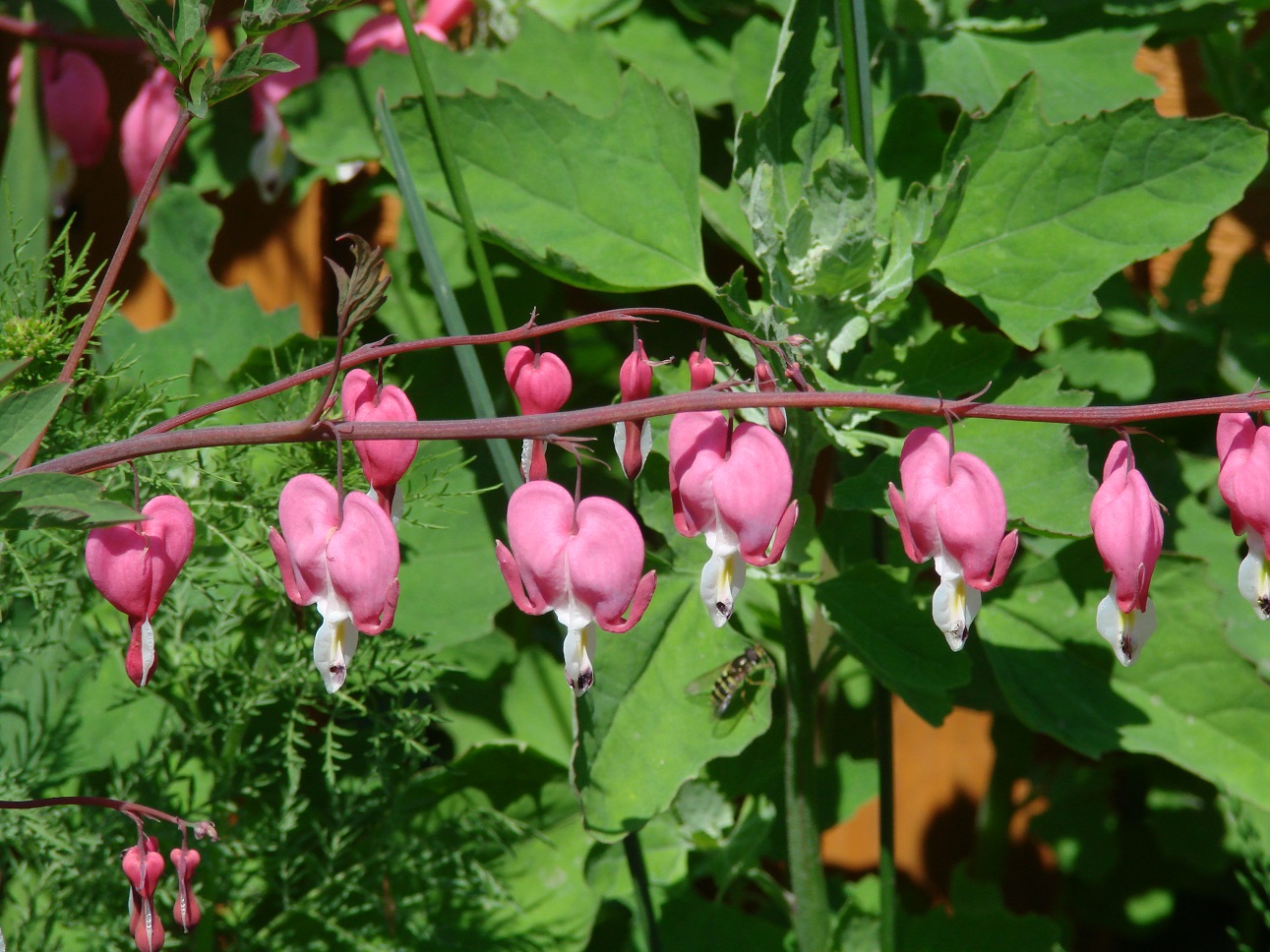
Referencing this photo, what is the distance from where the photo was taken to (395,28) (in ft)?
4.25

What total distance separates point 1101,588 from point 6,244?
112 centimetres

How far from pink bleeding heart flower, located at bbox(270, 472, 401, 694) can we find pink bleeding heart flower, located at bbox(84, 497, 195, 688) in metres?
0.06

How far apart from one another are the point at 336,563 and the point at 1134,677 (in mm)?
793

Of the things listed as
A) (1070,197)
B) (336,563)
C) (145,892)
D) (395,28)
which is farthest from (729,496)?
(395,28)

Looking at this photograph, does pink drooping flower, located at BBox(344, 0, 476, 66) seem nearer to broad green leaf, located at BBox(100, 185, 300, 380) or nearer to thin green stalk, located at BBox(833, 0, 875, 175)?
broad green leaf, located at BBox(100, 185, 300, 380)

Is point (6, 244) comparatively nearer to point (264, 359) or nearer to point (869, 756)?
point (264, 359)

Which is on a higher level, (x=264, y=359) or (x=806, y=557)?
(x=264, y=359)

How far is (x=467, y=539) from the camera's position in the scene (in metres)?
1.16

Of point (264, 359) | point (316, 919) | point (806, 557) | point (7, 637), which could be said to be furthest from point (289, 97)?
point (316, 919)

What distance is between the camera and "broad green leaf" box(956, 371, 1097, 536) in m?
0.82

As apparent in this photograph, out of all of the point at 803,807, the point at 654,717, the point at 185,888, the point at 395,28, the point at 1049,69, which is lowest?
the point at 803,807

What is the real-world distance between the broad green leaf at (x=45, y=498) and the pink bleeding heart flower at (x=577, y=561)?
19 centimetres

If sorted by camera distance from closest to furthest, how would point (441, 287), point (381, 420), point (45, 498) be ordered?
1. point (45, 498)
2. point (381, 420)
3. point (441, 287)

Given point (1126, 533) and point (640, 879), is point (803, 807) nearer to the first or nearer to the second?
point (640, 879)
